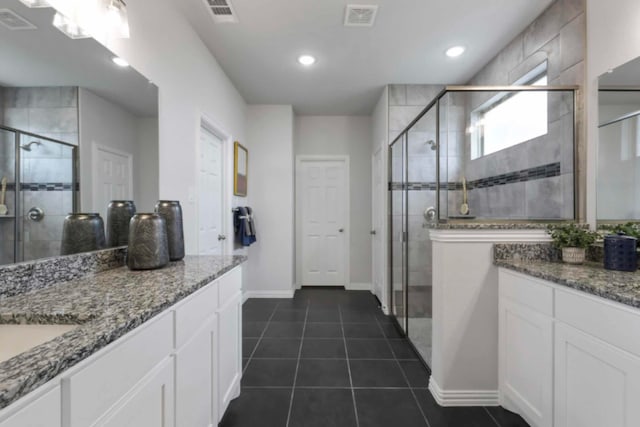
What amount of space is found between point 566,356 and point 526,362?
0.96ft

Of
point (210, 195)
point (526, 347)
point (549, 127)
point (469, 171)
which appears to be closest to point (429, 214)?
point (469, 171)

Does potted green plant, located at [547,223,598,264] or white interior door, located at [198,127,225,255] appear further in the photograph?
white interior door, located at [198,127,225,255]

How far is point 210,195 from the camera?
2.78m

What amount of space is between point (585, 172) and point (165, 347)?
2.37m

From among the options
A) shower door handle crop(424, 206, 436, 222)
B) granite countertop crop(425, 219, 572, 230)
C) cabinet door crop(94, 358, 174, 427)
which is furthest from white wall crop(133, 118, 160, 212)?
shower door handle crop(424, 206, 436, 222)

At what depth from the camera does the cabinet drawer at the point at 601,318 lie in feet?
3.15

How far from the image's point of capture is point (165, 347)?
37.6 inches

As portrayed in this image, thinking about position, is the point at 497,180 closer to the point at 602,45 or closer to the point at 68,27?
the point at 602,45

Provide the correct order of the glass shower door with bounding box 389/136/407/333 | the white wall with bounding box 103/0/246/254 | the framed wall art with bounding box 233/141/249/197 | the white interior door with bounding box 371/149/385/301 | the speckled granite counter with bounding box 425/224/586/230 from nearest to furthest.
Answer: the white wall with bounding box 103/0/246/254, the speckled granite counter with bounding box 425/224/586/230, the glass shower door with bounding box 389/136/407/333, the framed wall art with bounding box 233/141/249/197, the white interior door with bounding box 371/149/385/301

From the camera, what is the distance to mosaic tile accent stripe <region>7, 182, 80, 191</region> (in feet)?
3.13

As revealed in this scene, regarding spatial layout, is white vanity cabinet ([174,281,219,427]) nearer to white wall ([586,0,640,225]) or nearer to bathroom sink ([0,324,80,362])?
bathroom sink ([0,324,80,362])

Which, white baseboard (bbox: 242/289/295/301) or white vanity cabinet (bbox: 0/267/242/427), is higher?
white vanity cabinet (bbox: 0/267/242/427)

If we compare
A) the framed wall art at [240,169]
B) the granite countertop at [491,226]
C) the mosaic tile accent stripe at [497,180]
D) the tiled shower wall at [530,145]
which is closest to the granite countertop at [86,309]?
the granite countertop at [491,226]

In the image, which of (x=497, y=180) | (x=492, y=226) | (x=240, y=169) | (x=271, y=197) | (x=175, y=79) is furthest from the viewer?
(x=271, y=197)
